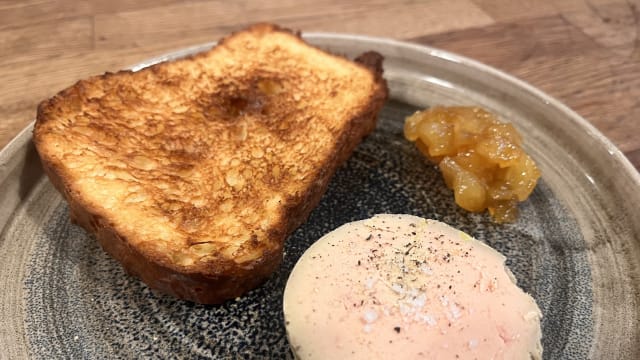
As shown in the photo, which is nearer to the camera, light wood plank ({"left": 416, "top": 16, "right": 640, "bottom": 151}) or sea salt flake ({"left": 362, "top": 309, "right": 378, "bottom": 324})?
sea salt flake ({"left": 362, "top": 309, "right": 378, "bottom": 324})

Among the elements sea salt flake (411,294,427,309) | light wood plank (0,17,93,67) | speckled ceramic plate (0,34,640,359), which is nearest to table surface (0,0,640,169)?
light wood plank (0,17,93,67)

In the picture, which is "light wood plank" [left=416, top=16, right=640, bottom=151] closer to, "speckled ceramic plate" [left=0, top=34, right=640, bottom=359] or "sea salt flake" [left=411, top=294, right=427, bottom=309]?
"speckled ceramic plate" [left=0, top=34, right=640, bottom=359]

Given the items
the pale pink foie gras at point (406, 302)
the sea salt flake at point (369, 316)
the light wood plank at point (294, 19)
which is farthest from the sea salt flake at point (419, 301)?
the light wood plank at point (294, 19)

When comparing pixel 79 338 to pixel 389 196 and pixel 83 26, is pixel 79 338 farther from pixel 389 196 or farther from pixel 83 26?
pixel 83 26

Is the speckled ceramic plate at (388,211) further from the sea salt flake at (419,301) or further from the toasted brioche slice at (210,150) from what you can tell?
the sea salt flake at (419,301)

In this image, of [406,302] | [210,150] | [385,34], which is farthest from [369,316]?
[385,34]
